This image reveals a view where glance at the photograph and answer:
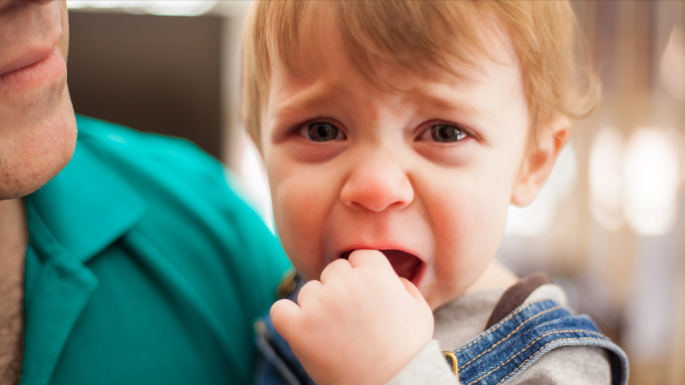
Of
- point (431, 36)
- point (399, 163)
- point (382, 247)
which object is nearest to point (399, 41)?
point (431, 36)

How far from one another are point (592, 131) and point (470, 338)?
8.60 ft

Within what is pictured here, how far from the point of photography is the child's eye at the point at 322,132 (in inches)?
26.0

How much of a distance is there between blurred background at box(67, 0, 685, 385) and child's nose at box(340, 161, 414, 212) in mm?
1498

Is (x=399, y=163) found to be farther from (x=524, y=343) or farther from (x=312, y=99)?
(x=524, y=343)

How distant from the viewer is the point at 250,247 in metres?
1.03

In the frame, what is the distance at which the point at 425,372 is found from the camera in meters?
0.53

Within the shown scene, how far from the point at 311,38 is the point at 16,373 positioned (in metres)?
0.60

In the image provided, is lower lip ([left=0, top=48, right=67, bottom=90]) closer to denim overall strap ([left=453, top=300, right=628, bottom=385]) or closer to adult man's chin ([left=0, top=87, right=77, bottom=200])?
adult man's chin ([left=0, top=87, right=77, bottom=200])

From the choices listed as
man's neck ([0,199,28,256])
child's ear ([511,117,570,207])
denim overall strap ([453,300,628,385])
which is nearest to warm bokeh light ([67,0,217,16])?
man's neck ([0,199,28,256])

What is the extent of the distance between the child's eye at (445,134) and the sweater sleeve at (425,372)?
0.26 metres

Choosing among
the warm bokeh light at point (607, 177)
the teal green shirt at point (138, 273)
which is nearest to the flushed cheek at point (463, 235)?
the teal green shirt at point (138, 273)

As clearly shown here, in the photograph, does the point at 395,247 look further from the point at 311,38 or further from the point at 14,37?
the point at 14,37

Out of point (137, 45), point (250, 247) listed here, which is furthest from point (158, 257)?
point (137, 45)

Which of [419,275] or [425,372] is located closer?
[425,372]
